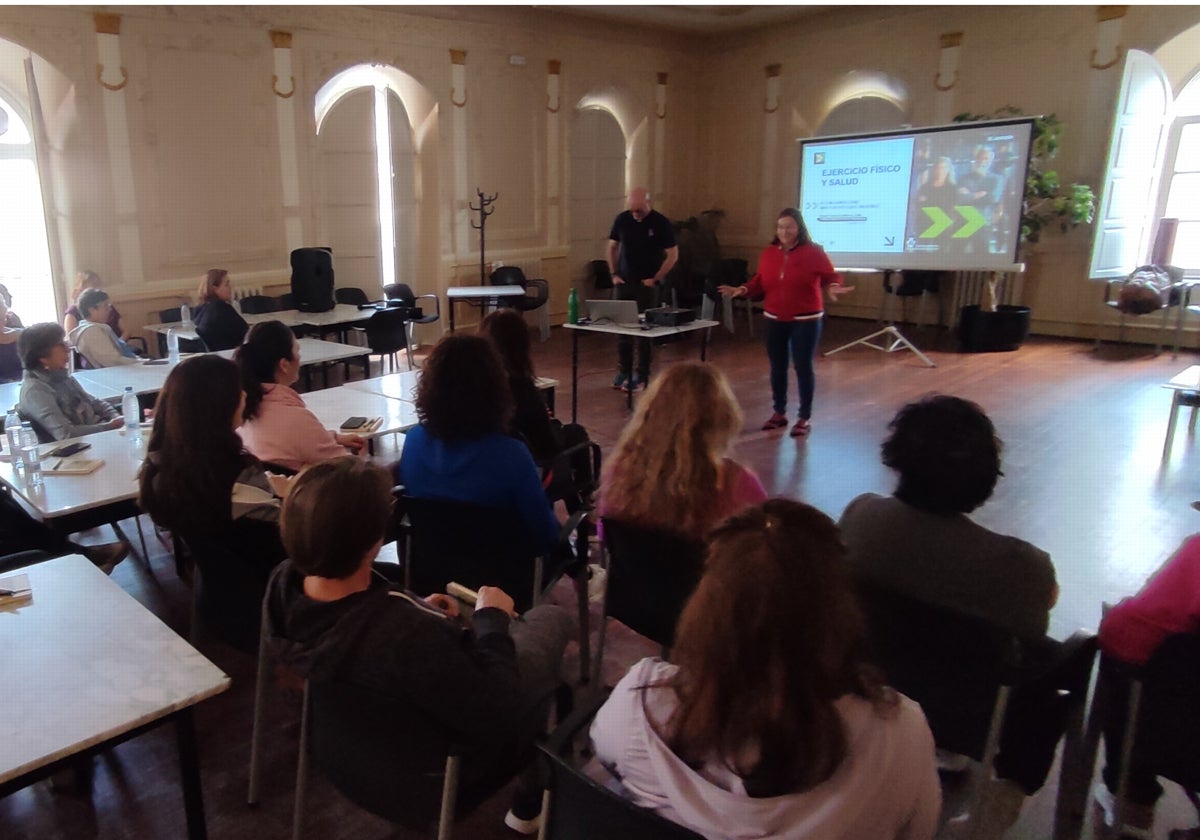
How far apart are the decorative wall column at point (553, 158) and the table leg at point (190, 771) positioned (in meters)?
8.57

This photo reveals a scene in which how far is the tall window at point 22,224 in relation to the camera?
6418mm

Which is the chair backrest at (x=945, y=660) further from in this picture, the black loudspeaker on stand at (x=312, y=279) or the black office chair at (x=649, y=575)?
the black loudspeaker on stand at (x=312, y=279)

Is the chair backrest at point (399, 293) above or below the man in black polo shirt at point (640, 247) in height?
below

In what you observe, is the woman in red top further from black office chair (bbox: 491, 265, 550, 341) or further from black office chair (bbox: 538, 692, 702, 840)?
black office chair (bbox: 538, 692, 702, 840)

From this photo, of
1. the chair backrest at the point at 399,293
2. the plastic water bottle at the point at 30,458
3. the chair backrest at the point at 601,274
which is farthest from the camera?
the chair backrest at the point at 601,274

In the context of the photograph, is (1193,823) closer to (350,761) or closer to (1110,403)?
(350,761)

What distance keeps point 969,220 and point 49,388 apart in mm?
7388

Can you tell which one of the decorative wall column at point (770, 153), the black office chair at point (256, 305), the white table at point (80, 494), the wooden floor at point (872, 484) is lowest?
the wooden floor at point (872, 484)

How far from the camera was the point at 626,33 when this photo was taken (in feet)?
32.6

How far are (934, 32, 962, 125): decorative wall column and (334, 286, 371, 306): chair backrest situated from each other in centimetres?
635

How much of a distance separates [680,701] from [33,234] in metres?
7.37

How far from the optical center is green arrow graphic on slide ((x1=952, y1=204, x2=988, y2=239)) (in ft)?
25.2

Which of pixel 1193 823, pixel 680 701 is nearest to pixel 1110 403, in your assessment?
pixel 1193 823

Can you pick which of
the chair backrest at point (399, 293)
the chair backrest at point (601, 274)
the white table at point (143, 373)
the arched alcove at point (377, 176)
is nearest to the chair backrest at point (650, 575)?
the white table at point (143, 373)
